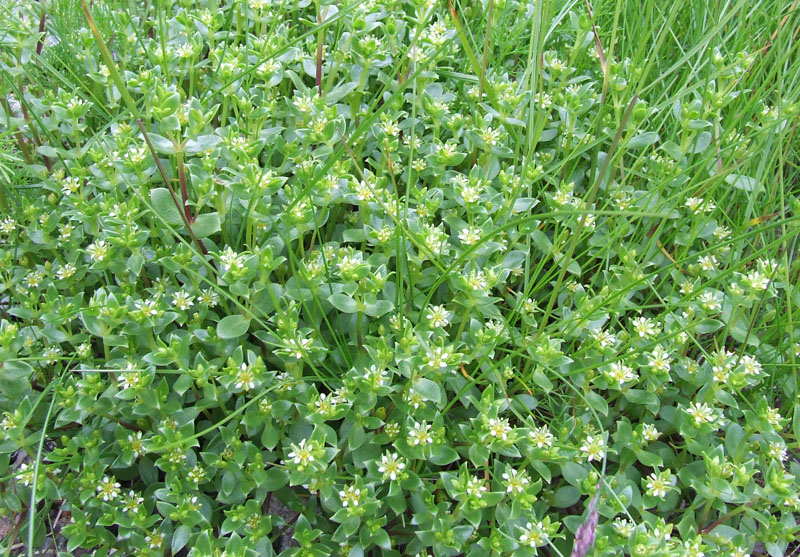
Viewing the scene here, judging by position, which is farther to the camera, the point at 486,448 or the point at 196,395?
the point at 196,395

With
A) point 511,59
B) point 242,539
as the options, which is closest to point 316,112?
point 511,59

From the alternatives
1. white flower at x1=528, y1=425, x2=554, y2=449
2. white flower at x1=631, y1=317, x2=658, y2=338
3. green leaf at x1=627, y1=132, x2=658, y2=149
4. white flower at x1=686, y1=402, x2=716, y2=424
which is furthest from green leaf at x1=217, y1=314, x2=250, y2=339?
green leaf at x1=627, y1=132, x2=658, y2=149

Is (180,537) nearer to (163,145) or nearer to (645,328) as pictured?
(163,145)

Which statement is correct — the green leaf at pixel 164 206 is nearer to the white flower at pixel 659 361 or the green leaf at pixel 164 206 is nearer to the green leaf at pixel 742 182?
the white flower at pixel 659 361

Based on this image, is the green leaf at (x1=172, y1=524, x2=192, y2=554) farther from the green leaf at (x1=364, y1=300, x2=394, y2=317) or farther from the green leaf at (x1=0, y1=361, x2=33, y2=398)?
the green leaf at (x1=364, y1=300, x2=394, y2=317)

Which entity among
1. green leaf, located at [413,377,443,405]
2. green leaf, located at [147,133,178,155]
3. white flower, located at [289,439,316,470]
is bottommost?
white flower, located at [289,439,316,470]

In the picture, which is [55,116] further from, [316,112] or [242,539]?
[242,539]

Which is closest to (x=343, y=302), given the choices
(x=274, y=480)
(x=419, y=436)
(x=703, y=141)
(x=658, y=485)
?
(x=419, y=436)
